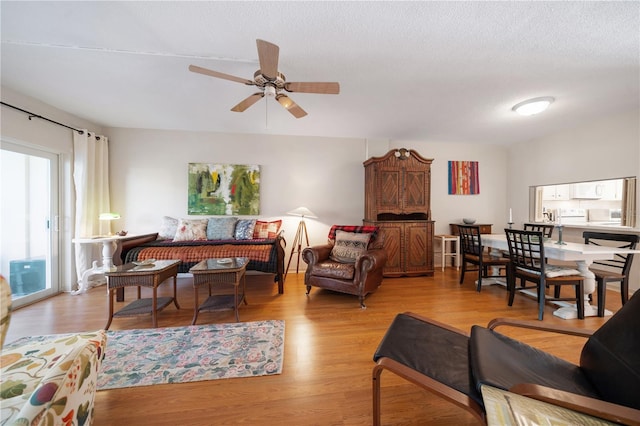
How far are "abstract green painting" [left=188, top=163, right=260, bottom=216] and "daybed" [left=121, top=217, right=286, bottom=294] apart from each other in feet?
0.75

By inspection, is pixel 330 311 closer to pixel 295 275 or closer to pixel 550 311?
pixel 295 275

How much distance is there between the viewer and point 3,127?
8.38ft

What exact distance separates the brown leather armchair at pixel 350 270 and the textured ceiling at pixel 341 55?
75.4 inches

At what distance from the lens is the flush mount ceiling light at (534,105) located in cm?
277

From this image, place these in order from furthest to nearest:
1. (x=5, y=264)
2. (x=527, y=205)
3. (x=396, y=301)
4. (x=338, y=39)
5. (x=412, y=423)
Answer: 1. (x=527, y=205)
2. (x=396, y=301)
3. (x=5, y=264)
4. (x=338, y=39)
5. (x=412, y=423)

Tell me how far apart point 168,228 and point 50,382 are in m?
3.57

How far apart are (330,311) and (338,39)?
104 inches

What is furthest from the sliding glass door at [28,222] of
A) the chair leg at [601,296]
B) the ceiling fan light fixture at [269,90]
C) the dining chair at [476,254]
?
the chair leg at [601,296]

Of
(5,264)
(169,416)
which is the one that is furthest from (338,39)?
(5,264)

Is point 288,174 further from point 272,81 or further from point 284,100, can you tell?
point 272,81

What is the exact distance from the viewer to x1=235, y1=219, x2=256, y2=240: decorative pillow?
12.8 ft

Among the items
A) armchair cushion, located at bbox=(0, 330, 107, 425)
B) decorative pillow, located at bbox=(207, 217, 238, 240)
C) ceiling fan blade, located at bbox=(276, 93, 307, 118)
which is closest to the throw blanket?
decorative pillow, located at bbox=(207, 217, 238, 240)

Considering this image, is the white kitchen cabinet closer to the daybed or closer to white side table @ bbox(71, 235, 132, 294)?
the daybed

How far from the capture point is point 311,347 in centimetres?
197
